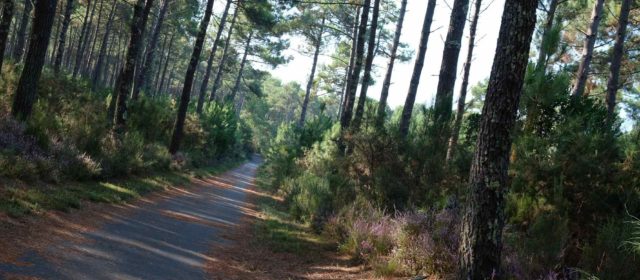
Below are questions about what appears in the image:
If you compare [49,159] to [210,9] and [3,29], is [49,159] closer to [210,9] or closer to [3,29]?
[3,29]

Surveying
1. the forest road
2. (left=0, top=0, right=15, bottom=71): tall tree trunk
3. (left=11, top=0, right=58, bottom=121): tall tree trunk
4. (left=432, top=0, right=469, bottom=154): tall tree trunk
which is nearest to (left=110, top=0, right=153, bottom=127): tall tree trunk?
(left=0, top=0, right=15, bottom=71): tall tree trunk

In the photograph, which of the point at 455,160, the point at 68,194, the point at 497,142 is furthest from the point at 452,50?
the point at 68,194

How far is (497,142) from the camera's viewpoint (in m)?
4.90

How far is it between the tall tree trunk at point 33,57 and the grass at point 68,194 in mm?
2280

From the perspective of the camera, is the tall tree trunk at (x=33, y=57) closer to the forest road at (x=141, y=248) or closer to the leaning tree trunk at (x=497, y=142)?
the forest road at (x=141, y=248)

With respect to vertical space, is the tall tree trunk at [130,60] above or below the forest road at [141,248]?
above

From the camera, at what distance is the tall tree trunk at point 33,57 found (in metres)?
10.2

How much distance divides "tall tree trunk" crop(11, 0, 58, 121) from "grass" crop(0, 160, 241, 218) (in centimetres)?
228

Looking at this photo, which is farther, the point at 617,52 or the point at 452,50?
the point at 617,52

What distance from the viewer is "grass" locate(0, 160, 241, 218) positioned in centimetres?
673

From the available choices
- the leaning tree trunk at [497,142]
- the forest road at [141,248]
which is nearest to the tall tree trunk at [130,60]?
the forest road at [141,248]

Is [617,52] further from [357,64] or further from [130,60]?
[130,60]

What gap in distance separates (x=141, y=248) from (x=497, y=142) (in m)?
4.97

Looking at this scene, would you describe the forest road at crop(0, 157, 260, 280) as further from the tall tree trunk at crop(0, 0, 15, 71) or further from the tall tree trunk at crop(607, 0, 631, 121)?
the tall tree trunk at crop(607, 0, 631, 121)
